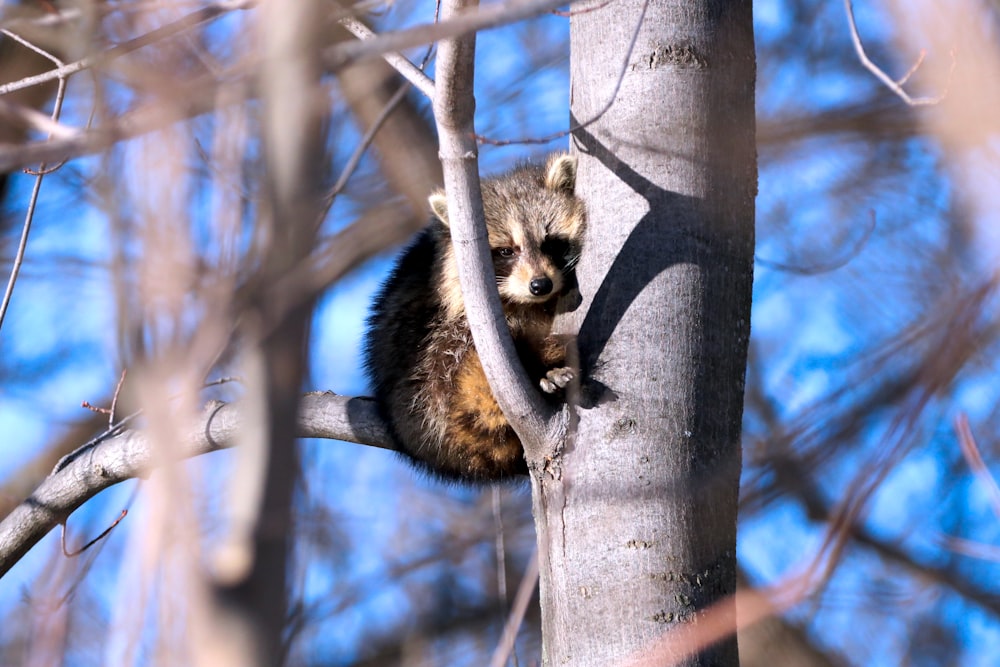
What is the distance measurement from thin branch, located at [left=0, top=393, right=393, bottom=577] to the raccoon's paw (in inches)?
38.2

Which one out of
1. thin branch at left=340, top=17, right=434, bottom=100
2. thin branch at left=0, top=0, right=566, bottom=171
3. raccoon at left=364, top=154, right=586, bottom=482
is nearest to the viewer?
thin branch at left=0, top=0, right=566, bottom=171

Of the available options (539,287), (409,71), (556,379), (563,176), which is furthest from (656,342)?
(563,176)

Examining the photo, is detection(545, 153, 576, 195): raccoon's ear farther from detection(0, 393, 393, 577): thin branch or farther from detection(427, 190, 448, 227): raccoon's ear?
detection(0, 393, 393, 577): thin branch

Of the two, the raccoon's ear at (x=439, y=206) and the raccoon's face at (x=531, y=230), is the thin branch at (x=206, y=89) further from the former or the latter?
the raccoon's ear at (x=439, y=206)

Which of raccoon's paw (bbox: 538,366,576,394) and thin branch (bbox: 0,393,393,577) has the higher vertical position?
raccoon's paw (bbox: 538,366,576,394)

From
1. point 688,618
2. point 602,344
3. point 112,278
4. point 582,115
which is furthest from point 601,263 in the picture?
point 112,278

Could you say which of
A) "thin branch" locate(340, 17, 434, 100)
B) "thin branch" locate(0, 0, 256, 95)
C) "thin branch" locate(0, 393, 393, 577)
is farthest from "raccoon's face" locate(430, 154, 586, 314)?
"thin branch" locate(0, 0, 256, 95)

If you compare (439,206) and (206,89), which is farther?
(439,206)

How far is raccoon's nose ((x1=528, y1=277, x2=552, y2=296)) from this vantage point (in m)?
3.56

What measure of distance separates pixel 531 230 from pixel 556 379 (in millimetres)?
1597

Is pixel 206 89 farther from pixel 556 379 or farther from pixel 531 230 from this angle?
pixel 531 230

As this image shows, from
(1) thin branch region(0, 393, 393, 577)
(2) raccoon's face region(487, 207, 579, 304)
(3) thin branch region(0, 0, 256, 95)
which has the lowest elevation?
(1) thin branch region(0, 393, 393, 577)

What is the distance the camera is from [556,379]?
8.16 ft

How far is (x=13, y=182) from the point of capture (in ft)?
21.2
